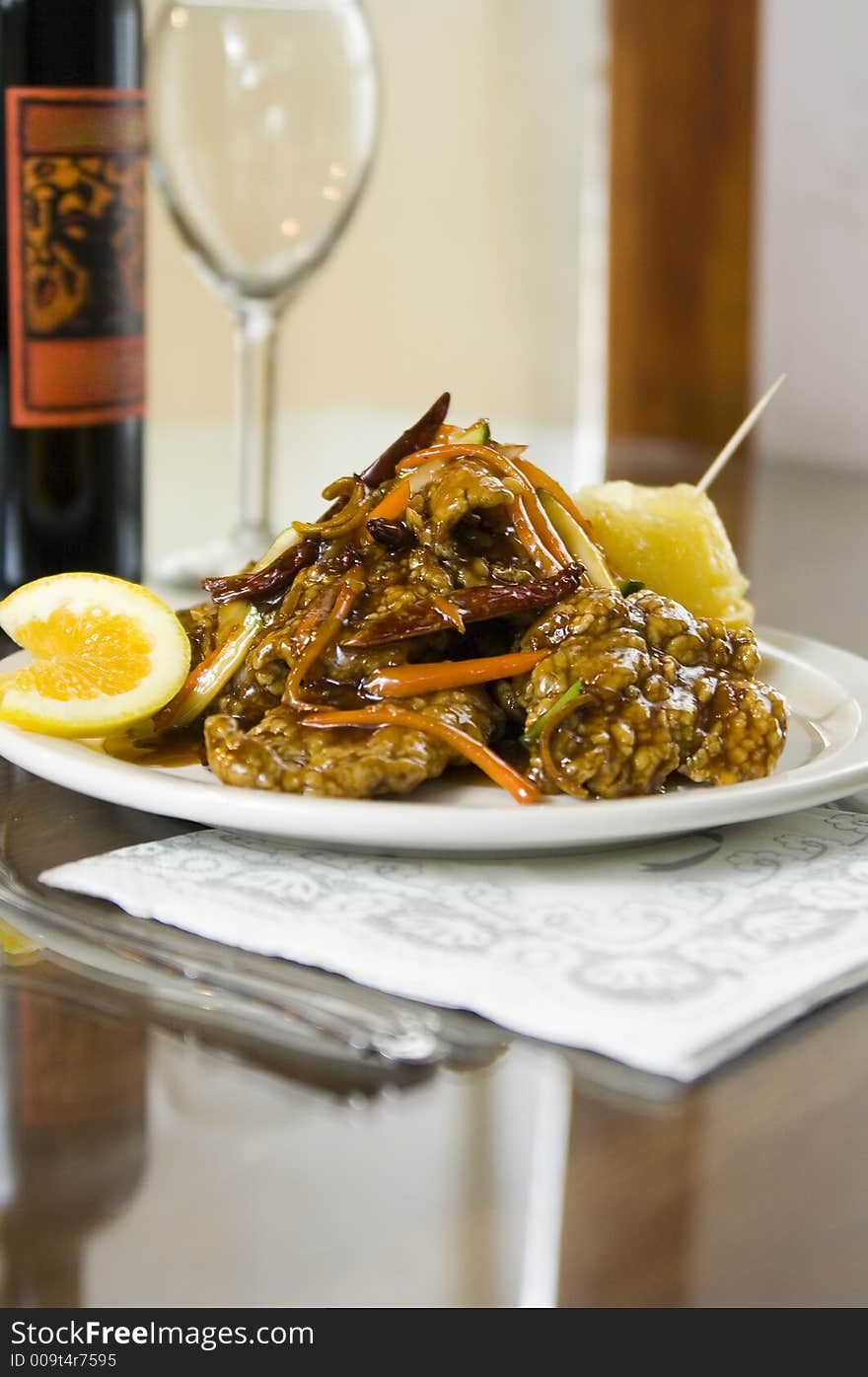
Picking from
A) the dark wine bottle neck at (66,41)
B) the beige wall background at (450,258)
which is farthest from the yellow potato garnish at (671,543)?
the beige wall background at (450,258)

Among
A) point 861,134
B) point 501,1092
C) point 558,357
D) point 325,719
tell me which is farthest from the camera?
point 558,357

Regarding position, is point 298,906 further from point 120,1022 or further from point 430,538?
point 430,538

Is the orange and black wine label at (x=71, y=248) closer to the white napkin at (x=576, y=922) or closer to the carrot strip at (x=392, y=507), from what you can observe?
the carrot strip at (x=392, y=507)

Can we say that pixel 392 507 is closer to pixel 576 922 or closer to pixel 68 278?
pixel 576 922

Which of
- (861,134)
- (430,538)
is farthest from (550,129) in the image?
(430,538)

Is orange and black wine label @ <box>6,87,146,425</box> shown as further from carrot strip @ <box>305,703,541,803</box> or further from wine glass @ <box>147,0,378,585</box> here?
carrot strip @ <box>305,703,541,803</box>

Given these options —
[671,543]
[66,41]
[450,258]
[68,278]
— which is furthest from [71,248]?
[450,258]
